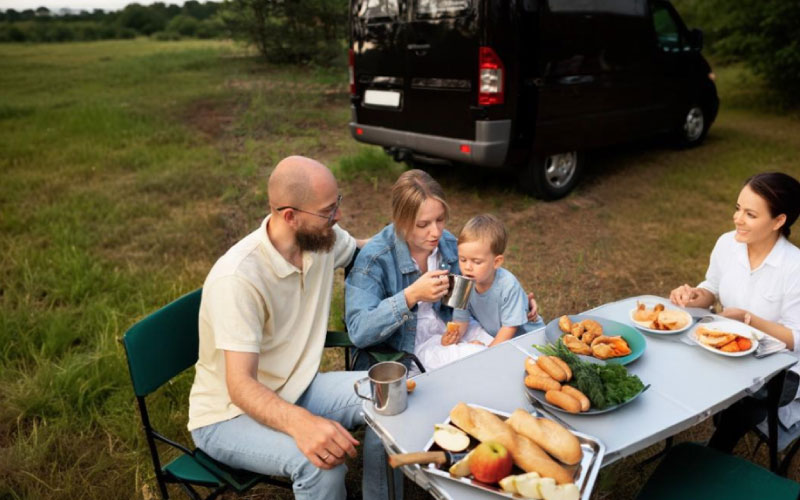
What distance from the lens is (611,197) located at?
6.78 m

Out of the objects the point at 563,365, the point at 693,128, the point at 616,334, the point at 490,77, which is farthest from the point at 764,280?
the point at 693,128

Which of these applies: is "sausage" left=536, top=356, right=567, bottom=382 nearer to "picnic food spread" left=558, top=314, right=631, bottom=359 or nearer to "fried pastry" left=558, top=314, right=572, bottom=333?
"picnic food spread" left=558, top=314, right=631, bottom=359

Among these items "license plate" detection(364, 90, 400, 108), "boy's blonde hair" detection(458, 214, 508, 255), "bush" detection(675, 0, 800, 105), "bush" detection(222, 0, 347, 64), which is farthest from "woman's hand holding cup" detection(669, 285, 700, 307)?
"bush" detection(222, 0, 347, 64)

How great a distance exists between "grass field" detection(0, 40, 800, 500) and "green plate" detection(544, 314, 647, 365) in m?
0.89

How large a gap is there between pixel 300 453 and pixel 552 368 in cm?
94

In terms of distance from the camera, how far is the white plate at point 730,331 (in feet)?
6.66

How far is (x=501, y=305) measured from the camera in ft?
8.92

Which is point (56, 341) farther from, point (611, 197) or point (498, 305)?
point (611, 197)

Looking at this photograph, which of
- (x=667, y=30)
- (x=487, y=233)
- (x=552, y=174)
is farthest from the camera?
(x=667, y=30)

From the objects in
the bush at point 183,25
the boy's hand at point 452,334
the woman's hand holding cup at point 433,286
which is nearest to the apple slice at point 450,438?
the woman's hand holding cup at point 433,286

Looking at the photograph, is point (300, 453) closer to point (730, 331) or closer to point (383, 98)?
point (730, 331)

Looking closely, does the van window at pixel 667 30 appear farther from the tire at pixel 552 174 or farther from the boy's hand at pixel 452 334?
the boy's hand at pixel 452 334

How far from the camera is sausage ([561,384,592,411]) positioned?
1.70 meters

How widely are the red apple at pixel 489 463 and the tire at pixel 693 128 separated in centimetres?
817
